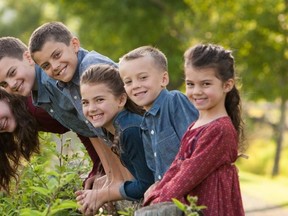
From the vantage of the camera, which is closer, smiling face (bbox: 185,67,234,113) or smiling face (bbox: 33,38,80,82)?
smiling face (bbox: 185,67,234,113)

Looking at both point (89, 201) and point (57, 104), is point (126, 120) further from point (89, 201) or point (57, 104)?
point (57, 104)

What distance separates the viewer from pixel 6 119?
24.6ft


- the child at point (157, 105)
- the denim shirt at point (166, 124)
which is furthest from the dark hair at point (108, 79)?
the denim shirt at point (166, 124)

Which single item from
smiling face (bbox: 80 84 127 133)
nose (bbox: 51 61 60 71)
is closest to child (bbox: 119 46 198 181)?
smiling face (bbox: 80 84 127 133)

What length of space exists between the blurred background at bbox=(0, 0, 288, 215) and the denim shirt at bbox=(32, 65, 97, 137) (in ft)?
19.9

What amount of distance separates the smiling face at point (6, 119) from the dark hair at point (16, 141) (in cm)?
2

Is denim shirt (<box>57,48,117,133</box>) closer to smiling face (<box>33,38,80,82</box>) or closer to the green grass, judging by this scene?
smiling face (<box>33,38,80,82</box>)

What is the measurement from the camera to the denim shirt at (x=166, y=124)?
244 inches

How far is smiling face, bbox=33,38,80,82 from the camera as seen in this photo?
701 centimetres

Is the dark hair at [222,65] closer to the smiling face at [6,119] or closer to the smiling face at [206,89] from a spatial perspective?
the smiling face at [206,89]

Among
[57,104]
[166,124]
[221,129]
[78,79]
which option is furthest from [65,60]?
[221,129]

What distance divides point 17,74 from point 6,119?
33 centimetres

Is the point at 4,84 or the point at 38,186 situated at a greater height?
the point at 4,84

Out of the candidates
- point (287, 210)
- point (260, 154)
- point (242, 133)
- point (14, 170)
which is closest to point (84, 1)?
point (287, 210)
